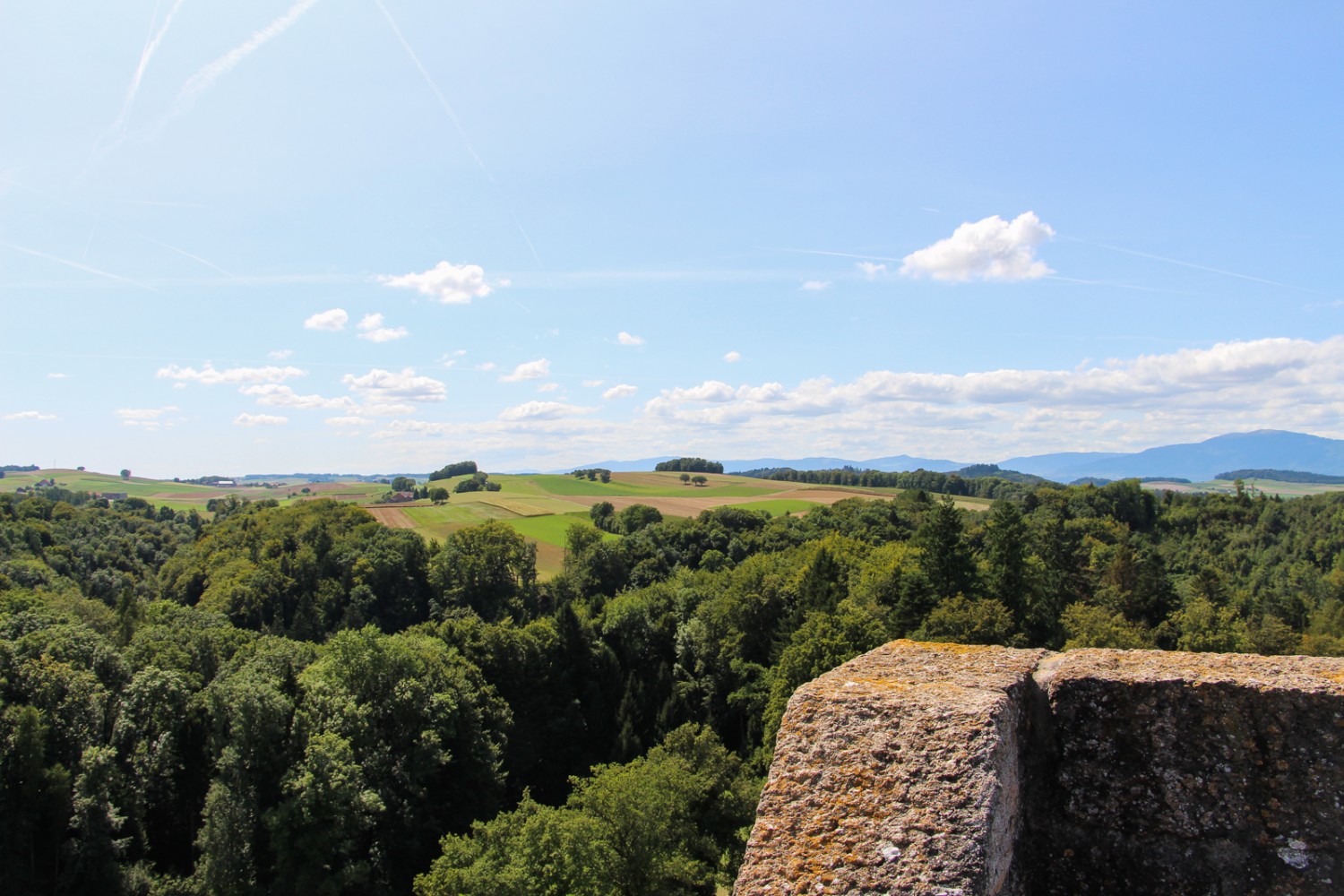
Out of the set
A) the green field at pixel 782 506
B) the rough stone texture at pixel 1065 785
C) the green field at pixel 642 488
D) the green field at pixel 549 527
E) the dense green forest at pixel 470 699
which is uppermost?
the rough stone texture at pixel 1065 785

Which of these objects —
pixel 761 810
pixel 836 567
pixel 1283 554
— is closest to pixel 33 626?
pixel 836 567

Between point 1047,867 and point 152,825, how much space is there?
3285 centimetres

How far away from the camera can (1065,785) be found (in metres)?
4.48

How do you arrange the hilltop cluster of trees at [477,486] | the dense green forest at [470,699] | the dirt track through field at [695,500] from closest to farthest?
the dense green forest at [470,699]
the dirt track through field at [695,500]
the hilltop cluster of trees at [477,486]

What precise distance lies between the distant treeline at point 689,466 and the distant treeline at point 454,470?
36548 mm

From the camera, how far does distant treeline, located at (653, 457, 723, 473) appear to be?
440ft

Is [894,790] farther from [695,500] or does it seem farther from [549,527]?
[695,500]

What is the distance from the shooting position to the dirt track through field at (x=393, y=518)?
67.6 meters

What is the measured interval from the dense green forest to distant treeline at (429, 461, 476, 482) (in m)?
65.2

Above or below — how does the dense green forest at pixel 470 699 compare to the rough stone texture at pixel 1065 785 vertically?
below

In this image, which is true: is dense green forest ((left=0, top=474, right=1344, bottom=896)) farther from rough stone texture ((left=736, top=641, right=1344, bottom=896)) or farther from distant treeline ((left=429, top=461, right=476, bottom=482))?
distant treeline ((left=429, top=461, right=476, bottom=482))

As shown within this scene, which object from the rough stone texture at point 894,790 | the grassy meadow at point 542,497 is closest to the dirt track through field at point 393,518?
the grassy meadow at point 542,497

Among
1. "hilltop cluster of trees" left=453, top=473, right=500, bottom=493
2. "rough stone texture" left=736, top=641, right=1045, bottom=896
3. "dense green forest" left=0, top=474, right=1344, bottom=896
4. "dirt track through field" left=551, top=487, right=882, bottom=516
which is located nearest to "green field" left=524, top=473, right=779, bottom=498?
"dirt track through field" left=551, top=487, right=882, bottom=516

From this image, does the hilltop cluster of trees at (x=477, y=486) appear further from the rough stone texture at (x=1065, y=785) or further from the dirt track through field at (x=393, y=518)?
the rough stone texture at (x=1065, y=785)
